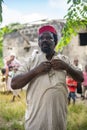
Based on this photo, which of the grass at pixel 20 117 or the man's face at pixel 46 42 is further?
the grass at pixel 20 117

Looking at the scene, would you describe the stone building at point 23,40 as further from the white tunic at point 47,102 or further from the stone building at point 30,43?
the white tunic at point 47,102

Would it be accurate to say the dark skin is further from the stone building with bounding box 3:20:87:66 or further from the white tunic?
the stone building with bounding box 3:20:87:66

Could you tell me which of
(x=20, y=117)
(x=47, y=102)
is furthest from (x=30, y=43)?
(x=47, y=102)

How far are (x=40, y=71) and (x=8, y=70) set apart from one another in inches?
414

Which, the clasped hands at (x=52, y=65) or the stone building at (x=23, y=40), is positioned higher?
the clasped hands at (x=52, y=65)

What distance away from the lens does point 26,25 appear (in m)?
20.8

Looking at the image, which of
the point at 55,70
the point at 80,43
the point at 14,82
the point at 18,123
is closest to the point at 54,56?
the point at 55,70

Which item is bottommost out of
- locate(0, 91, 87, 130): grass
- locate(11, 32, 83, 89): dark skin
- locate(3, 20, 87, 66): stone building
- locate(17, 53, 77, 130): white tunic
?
locate(0, 91, 87, 130): grass

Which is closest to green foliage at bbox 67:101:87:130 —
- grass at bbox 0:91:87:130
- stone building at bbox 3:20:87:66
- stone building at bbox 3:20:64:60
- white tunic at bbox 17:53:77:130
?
grass at bbox 0:91:87:130

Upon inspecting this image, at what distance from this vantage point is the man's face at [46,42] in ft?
11.4

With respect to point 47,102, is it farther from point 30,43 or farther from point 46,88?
point 30,43

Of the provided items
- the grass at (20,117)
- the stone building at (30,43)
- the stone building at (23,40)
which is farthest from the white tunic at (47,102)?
the stone building at (23,40)

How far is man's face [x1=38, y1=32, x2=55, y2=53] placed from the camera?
11.4 feet

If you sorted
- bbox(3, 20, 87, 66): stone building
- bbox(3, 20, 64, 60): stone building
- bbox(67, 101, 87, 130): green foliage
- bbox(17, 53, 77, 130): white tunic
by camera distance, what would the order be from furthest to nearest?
1. bbox(3, 20, 64, 60): stone building
2. bbox(3, 20, 87, 66): stone building
3. bbox(67, 101, 87, 130): green foliage
4. bbox(17, 53, 77, 130): white tunic
